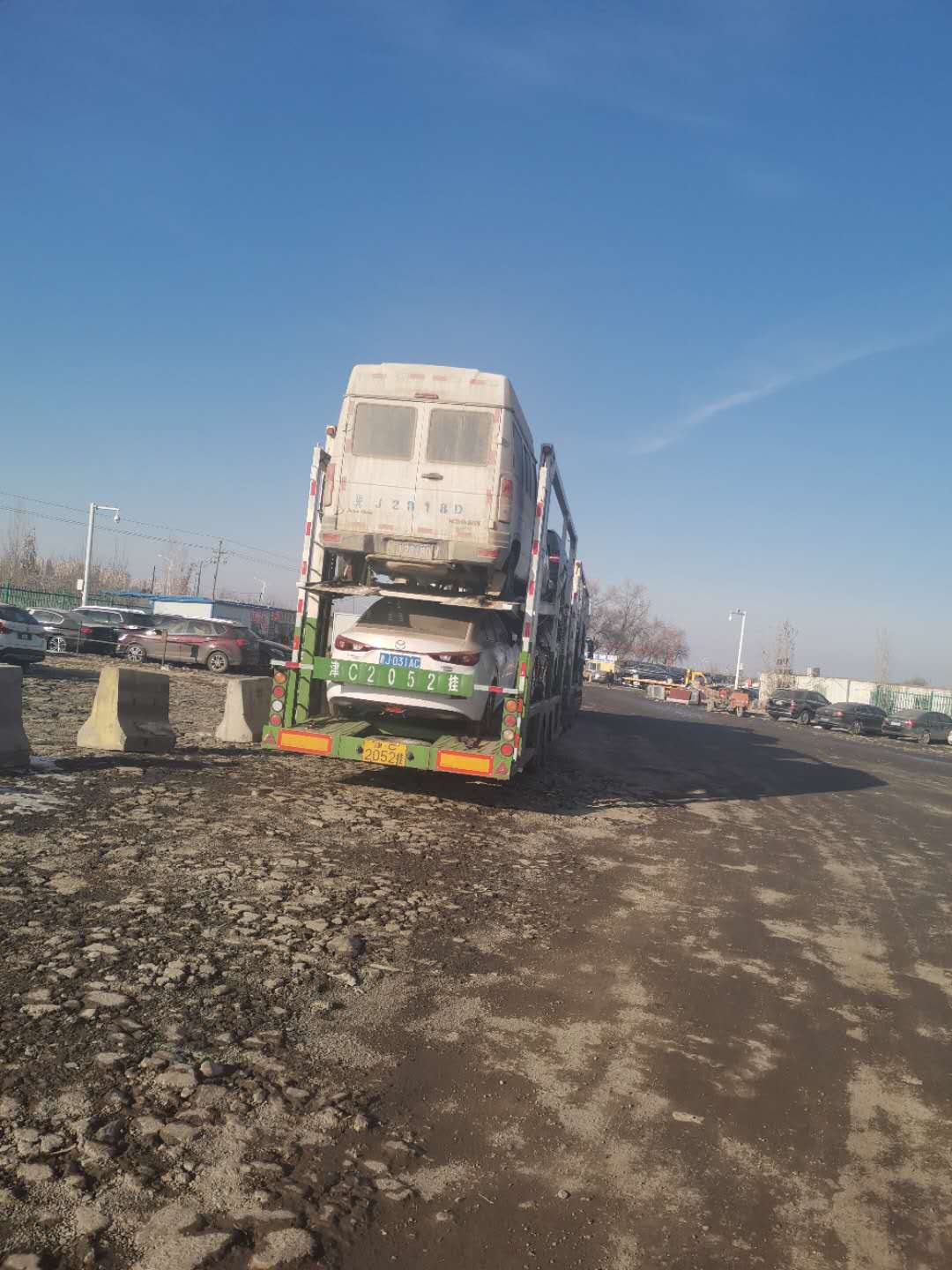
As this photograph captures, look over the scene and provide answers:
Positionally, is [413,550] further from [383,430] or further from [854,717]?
[854,717]

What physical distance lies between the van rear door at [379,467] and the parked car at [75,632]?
2195 centimetres

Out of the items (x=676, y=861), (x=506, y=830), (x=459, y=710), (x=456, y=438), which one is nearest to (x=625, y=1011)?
(x=676, y=861)

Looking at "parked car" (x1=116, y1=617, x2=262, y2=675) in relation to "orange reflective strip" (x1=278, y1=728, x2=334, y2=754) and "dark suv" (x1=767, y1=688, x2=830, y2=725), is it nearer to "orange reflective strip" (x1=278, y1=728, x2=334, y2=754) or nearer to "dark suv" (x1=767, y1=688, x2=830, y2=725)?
"orange reflective strip" (x1=278, y1=728, x2=334, y2=754)

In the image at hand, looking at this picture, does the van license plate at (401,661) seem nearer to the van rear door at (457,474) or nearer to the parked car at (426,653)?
the parked car at (426,653)

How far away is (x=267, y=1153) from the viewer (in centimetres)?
307

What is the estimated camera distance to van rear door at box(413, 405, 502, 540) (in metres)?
9.70

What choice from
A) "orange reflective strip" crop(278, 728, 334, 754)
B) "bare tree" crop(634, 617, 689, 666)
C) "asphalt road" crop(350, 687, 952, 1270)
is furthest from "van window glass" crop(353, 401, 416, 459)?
"bare tree" crop(634, 617, 689, 666)

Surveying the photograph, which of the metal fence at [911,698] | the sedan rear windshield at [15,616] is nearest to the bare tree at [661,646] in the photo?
the metal fence at [911,698]

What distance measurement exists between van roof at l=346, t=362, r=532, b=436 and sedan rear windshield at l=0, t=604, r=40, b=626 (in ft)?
46.9

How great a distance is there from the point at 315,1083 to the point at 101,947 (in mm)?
1769

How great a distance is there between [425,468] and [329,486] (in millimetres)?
1122

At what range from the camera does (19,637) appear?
67.5 ft

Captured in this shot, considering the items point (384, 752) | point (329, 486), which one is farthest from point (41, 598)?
point (384, 752)

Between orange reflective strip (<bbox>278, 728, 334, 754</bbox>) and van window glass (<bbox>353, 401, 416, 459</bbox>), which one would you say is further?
van window glass (<bbox>353, 401, 416, 459</bbox>)
